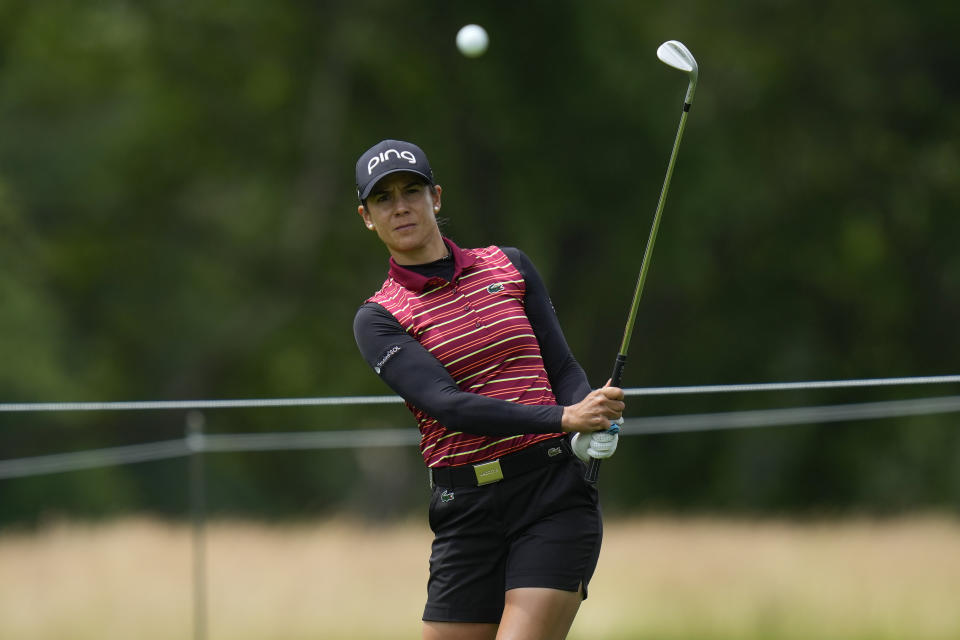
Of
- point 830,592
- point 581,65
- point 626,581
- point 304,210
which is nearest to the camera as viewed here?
point 830,592

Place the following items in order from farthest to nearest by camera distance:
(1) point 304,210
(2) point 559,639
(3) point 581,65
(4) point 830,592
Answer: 1. (1) point 304,210
2. (3) point 581,65
3. (4) point 830,592
4. (2) point 559,639

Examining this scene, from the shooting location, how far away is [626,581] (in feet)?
26.3

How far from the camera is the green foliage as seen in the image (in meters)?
16.7

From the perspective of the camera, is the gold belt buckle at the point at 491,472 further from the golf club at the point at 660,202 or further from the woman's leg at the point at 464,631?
the woman's leg at the point at 464,631

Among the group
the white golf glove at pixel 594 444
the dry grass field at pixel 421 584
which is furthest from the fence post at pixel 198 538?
the white golf glove at pixel 594 444

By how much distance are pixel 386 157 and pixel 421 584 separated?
15.8 feet

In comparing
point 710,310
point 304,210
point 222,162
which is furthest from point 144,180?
point 710,310

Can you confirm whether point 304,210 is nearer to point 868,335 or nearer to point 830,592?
point 868,335

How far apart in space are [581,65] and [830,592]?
10079mm

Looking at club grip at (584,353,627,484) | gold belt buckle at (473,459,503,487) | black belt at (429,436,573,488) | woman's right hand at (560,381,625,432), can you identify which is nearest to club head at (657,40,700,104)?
club grip at (584,353,627,484)

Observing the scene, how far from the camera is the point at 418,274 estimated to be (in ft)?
12.5

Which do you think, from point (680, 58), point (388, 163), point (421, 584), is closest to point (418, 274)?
point (388, 163)

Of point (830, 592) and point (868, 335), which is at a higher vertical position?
point (868, 335)

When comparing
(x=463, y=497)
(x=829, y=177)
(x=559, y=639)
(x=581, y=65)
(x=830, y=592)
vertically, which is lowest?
(x=830, y=592)
